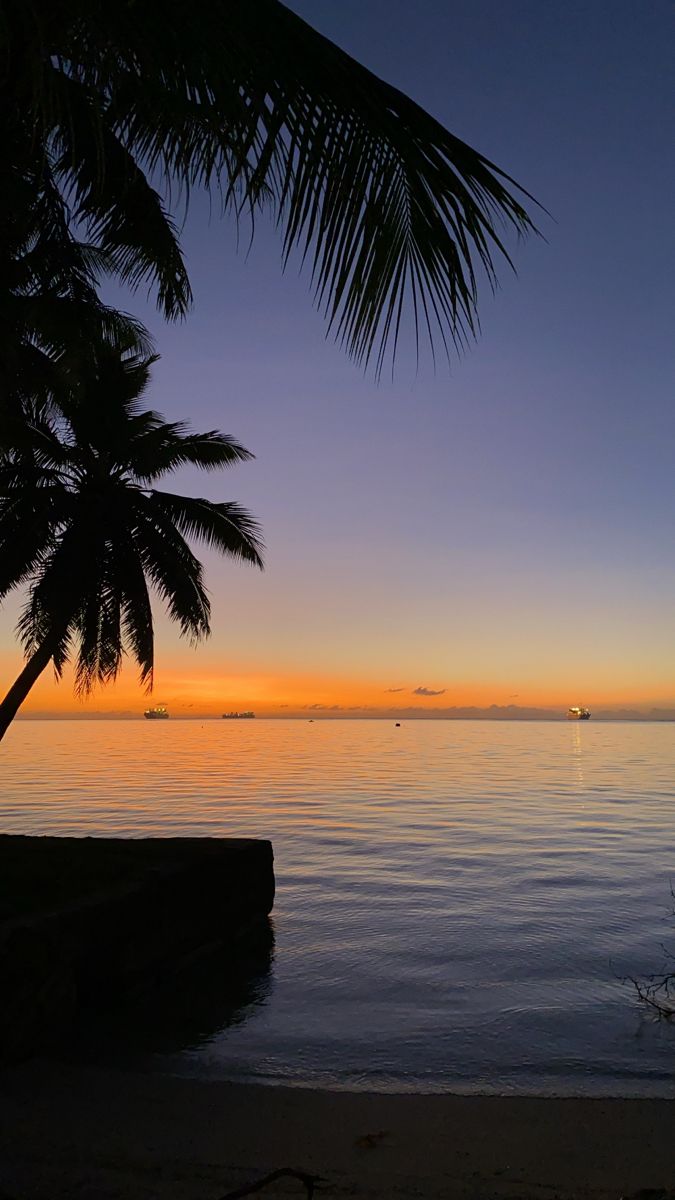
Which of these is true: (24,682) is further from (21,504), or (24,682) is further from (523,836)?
(523,836)

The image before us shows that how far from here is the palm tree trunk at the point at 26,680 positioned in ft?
49.3

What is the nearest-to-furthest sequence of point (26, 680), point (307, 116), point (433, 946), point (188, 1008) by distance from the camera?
point (307, 116) < point (188, 1008) < point (433, 946) < point (26, 680)

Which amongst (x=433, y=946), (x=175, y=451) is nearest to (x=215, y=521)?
(x=175, y=451)

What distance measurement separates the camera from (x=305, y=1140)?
581cm

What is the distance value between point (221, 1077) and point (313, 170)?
7763mm

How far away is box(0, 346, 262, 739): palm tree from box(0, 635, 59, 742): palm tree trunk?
0.03 meters

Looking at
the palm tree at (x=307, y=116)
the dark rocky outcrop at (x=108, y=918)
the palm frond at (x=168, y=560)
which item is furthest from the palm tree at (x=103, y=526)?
the palm tree at (x=307, y=116)

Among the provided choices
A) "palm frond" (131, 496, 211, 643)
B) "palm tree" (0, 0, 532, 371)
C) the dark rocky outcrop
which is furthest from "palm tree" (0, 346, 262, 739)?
"palm tree" (0, 0, 532, 371)

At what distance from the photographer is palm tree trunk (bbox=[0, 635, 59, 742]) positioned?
49.3ft

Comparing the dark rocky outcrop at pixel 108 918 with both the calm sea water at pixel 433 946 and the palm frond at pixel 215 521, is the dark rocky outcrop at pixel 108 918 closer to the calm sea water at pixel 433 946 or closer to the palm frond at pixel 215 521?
the calm sea water at pixel 433 946

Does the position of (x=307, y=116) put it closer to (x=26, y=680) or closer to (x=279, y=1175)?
(x=279, y=1175)

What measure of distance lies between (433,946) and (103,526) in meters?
11.2

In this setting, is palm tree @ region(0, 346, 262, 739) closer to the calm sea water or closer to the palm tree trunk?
the palm tree trunk

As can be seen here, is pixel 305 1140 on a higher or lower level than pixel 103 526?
lower
